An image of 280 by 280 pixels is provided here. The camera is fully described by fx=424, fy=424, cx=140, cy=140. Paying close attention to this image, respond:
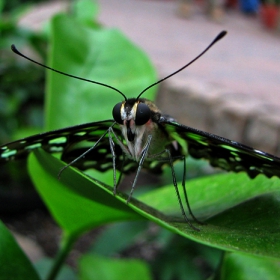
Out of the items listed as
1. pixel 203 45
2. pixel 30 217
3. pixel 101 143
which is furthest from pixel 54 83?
pixel 203 45

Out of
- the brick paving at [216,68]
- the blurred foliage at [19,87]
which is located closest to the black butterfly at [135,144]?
the brick paving at [216,68]

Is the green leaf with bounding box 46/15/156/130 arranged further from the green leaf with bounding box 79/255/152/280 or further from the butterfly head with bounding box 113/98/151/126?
the green leaf with bounding box 79/255/152/280

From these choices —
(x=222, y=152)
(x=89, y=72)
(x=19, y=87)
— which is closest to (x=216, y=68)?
(x=19, y=87)

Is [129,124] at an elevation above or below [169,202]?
above

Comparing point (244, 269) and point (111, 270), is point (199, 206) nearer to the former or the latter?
point (244, 269)

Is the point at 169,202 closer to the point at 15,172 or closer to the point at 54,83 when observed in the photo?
the point at 54,83

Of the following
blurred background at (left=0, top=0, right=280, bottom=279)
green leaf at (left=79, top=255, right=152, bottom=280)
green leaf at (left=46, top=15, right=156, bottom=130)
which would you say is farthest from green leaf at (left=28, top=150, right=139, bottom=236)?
blurred background at (left=0, top=0, right=280, bottom=279)
